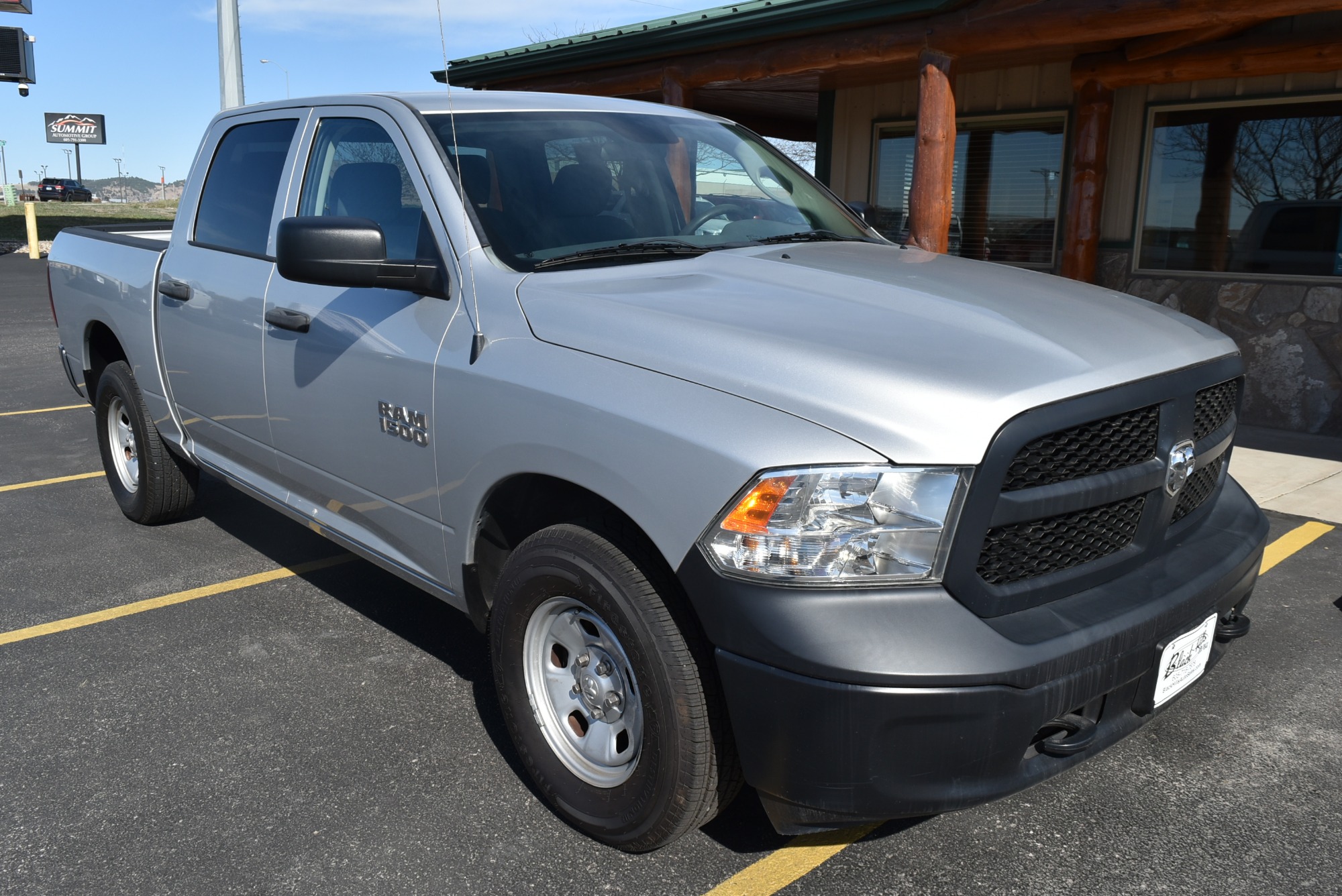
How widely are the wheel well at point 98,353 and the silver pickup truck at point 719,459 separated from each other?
183 centimetres

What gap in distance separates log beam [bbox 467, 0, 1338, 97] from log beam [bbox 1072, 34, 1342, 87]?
305 mm

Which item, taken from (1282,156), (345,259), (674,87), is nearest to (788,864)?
(345,259)

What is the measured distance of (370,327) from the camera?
3.25 meters

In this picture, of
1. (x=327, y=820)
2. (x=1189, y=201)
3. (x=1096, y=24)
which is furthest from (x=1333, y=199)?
(x=327, y=820)

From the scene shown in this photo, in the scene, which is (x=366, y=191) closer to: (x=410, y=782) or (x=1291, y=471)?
(x=410, y=782)

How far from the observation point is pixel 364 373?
3262mm

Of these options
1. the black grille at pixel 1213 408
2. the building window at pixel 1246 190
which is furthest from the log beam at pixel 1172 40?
the black grille at pixel 1213 408

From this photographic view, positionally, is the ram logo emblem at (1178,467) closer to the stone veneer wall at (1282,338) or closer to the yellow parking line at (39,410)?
the stone veneer wall at (1282,338)

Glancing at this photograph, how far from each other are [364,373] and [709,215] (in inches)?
50.1

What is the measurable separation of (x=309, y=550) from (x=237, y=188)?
1.76 metres

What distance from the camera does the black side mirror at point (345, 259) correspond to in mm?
2939

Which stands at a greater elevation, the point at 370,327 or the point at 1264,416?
the point at 370,327

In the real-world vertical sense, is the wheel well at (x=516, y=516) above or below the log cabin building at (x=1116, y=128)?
below

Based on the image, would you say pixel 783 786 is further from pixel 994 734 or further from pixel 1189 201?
pixel 1189 201
